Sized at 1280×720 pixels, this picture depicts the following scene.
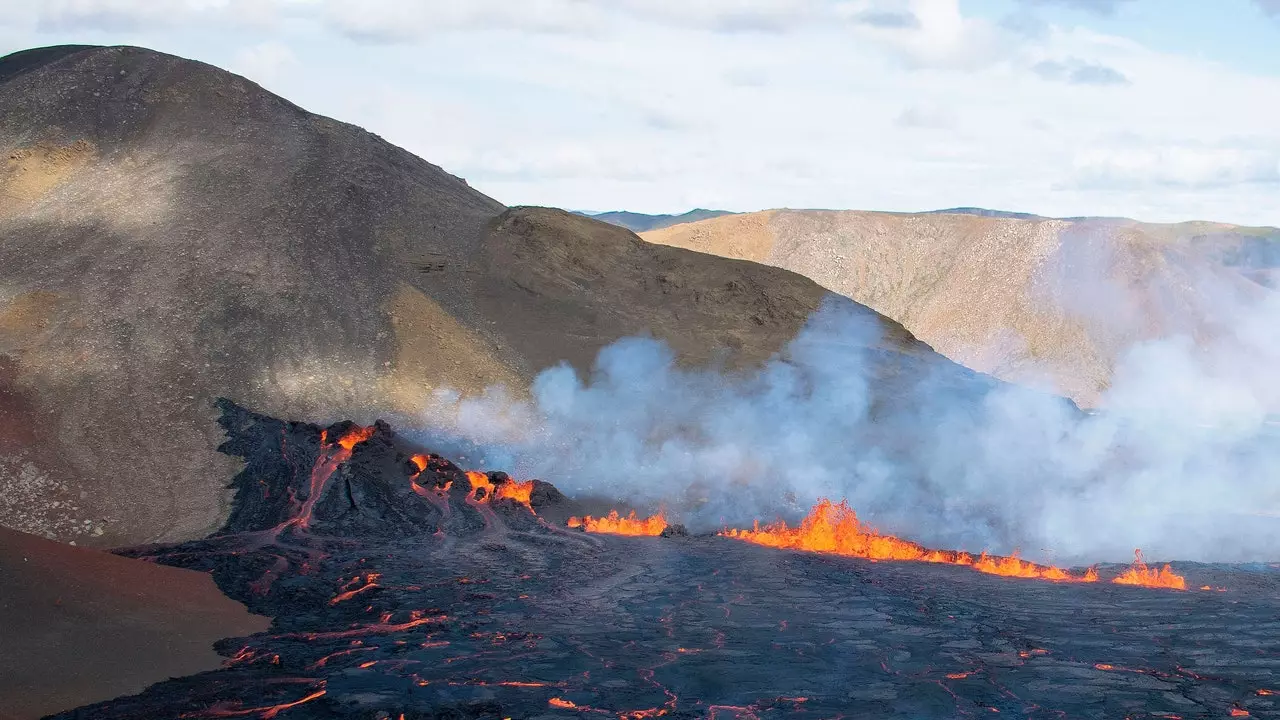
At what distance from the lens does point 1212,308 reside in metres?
86.4

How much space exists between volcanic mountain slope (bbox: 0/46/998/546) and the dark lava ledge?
18.2 feet

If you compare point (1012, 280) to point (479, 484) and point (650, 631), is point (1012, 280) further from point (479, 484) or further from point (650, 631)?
point (650, 631)

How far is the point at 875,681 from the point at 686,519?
49.9 feet

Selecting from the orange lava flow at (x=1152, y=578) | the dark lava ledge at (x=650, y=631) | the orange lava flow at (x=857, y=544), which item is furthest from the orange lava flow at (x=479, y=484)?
the orange lava flow at (x=1152, y=578)

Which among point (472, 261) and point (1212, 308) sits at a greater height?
point (1212, 308)

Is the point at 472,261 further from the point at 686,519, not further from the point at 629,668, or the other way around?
the point at 629,668

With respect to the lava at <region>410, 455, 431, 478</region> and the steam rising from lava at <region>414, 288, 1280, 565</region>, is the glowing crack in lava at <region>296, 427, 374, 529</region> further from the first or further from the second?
the steam rising from lava at <region>414, 288, 1280, 565</region>

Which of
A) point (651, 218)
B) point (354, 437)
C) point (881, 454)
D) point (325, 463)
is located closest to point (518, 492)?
point (354, 437)

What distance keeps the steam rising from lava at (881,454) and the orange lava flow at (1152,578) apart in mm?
3920

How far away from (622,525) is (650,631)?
11.0 metres

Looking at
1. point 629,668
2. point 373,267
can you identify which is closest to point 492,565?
point 629,668

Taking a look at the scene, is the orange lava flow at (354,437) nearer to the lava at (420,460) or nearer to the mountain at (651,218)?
the lava at (420,460)

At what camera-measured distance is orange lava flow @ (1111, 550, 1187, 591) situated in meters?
22.3

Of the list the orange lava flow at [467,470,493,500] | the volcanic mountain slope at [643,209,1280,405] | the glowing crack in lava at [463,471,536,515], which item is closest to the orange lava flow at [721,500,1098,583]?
the glowing crack in lava at [463,471,536,515]
